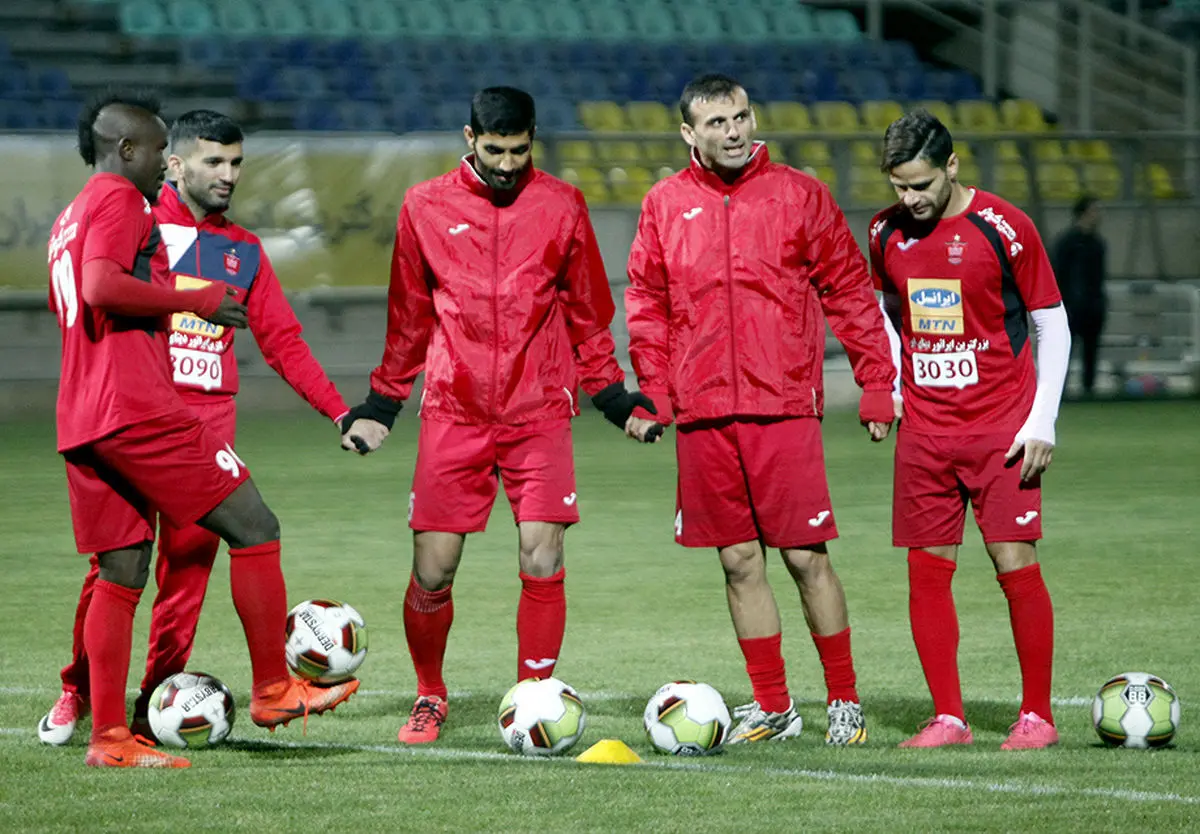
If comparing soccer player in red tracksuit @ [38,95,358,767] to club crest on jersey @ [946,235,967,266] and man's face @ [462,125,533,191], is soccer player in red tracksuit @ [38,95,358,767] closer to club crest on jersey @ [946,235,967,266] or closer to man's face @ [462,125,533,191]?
man's face @ [462,125,533,191]

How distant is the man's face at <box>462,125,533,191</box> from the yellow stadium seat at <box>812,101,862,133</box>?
18.6 meters

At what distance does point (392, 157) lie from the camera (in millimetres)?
19250

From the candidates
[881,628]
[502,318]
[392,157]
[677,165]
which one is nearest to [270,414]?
[392,157]

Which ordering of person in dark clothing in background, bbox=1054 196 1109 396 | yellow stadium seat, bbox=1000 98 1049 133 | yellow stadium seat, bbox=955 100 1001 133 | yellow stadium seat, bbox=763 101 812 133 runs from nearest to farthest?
1. person in dark clothing in background, bbox=1054 196 1109 396
2. yellow stadium seat, bbox=763 101 812 133
3. yellow stadium seat, bbox=955 100 1001 133
4. yellow stadium seat, bbox=1000 98 1049 133

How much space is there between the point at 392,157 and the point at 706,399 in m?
13.8

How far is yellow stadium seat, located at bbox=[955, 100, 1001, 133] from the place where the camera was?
994 inches

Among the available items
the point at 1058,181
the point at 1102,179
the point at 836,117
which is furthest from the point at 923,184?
the point at 836,117

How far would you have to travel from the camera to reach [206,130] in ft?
19.6

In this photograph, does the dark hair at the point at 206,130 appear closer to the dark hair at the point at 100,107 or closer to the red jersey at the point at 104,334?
the dark hair at the point at 100,107

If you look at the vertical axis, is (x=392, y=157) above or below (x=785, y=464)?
above

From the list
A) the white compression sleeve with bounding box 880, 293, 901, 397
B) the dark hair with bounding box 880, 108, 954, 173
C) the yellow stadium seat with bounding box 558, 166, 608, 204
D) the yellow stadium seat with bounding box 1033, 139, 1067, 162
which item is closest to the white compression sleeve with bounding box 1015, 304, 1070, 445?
the white compression sleeve with bounding box 880, 293, 901, 397

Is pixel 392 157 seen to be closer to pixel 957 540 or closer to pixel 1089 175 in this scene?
pixel 1089 175

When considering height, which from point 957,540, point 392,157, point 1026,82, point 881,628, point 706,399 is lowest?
point 881,628

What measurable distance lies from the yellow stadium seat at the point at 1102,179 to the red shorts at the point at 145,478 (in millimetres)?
18911
